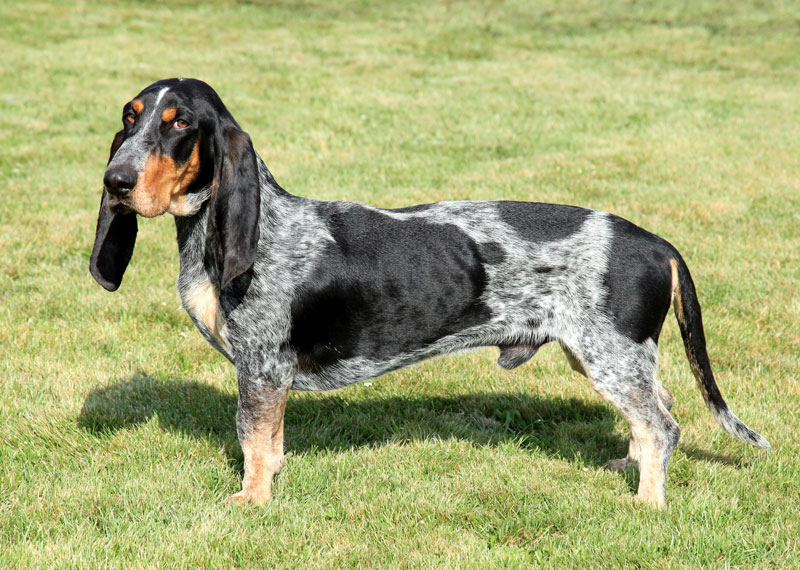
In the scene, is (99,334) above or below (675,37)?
below

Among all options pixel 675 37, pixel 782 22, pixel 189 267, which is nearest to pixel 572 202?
pixel 189 267

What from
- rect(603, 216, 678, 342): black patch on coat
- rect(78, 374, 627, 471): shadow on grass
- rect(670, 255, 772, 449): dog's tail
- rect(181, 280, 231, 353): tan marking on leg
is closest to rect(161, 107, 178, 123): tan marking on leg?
rect(181, 280, 231, 353): tan marking on leg

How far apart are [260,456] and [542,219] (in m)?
2.02

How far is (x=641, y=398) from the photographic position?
450 cm

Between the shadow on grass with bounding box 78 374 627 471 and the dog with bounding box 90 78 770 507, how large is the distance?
71 centimetres

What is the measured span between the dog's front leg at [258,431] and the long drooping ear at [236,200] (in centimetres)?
68

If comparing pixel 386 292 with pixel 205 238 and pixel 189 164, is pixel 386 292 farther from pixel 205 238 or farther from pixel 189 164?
pixel 189 164

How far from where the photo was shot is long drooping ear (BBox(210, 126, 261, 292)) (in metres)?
4.09

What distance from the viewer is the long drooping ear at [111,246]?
183 inches

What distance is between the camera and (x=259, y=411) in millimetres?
4492

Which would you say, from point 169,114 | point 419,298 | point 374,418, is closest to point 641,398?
point 419,298

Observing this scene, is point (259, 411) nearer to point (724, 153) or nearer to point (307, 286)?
point (307, 286)

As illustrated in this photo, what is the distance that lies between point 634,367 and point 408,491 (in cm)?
142

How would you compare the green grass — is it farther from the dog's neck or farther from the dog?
the dog's neck
